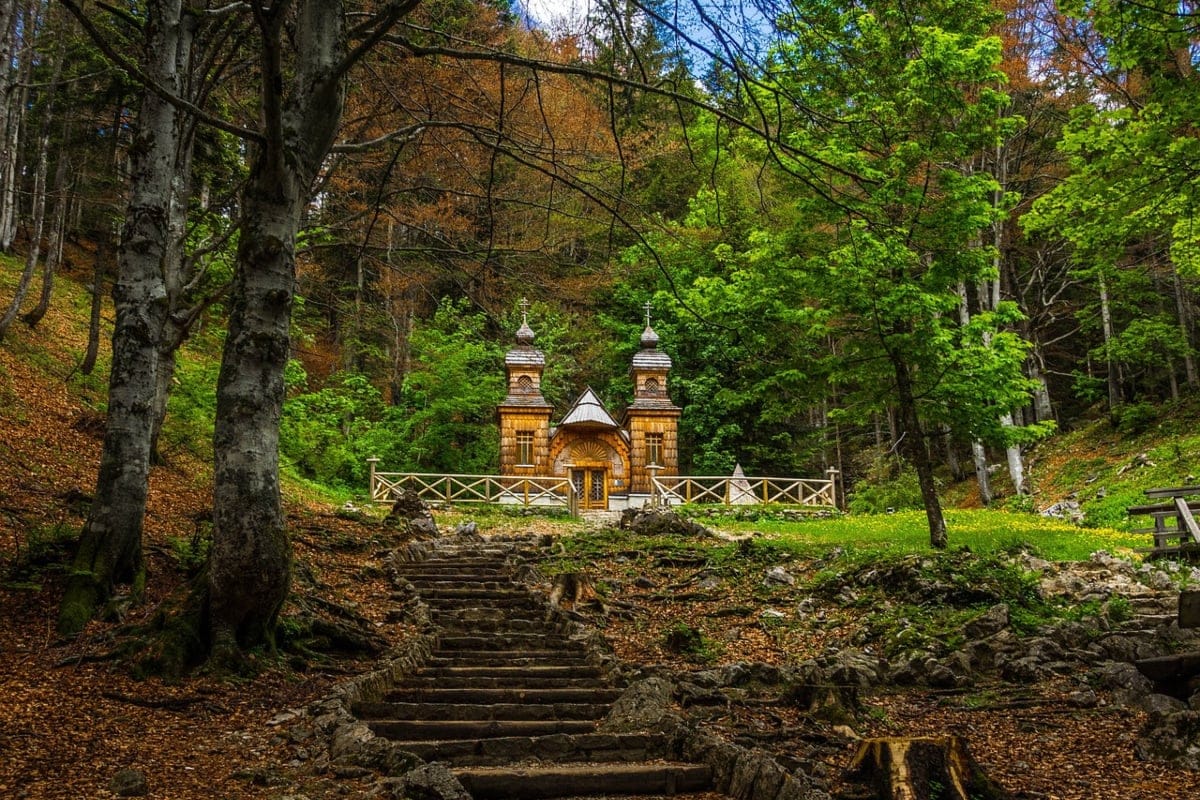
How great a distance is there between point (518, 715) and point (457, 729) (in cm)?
65

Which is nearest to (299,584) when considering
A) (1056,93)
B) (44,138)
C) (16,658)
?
(16,658)

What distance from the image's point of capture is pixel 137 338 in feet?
24.2

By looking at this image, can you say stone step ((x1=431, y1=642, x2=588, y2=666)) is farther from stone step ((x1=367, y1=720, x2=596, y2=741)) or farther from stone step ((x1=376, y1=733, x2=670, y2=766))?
stone step ((x1=376, y1=733, x2=670, y2=766))

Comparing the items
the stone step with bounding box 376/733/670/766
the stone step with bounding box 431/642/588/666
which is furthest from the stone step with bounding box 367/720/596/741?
the stone step with bounding box 431/642/588/666

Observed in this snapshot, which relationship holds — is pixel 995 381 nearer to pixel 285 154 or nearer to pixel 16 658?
pixel 285 154

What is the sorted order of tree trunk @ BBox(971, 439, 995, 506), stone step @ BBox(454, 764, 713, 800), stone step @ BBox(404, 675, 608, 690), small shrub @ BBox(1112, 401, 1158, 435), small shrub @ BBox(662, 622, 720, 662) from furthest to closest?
small shrub @ BBox(1112, 401, 1158, 435)
tree trunk @ BBox(971, 439, 995, 506)
small shrub @ BBox(662, 622, 720, 662)
stone step @ BBox(404, 675, 608, 690)
stone step @ BBox(454, 764, 713, 800)

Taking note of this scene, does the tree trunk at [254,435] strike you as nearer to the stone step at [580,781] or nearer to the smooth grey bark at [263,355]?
the smooth grey bark at [263,355]

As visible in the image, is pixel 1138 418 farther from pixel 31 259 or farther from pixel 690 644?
pixel 31 259

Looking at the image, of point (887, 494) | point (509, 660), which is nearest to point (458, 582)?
point (509, 660)

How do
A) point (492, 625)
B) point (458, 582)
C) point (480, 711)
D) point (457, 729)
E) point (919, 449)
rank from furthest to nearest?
point (919, 449) < point (458, 582) < point (492, 625) < point (480, 711) < point (457, 729)

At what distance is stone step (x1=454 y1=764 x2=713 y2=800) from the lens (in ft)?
14.9

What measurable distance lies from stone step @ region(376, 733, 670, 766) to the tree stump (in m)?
1.50

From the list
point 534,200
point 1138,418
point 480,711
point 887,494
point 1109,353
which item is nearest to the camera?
point 480,711

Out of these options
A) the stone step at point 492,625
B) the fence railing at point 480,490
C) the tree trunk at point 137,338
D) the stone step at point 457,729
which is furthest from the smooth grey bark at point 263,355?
the fence railing at point 480,490
